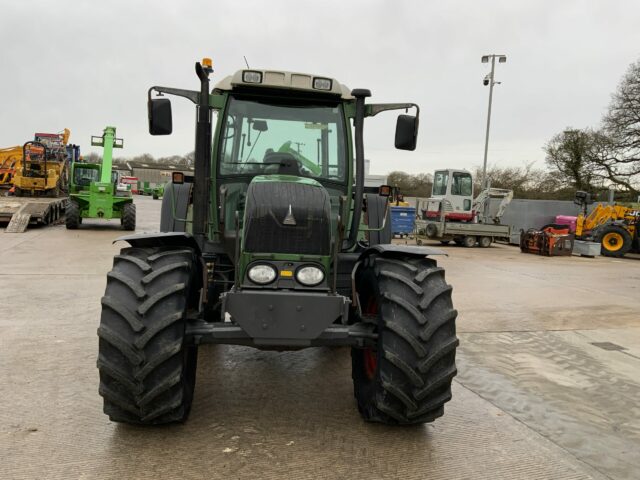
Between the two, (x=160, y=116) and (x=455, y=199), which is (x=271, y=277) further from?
(x=455, y=199)

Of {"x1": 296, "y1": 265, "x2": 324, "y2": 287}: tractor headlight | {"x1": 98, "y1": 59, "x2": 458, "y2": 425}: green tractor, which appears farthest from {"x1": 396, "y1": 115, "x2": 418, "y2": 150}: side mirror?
{"x1": 296, "y1": 265, "x2": 324, "y2": 287}: tractor headlight

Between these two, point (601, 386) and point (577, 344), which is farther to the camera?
point (577, 344)

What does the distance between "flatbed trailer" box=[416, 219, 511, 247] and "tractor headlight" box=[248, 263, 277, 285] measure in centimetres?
1749

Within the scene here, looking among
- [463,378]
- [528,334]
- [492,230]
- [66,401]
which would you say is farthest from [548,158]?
[66,401]

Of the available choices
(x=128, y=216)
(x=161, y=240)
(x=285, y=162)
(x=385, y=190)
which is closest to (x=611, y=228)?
(x=128, y=216)

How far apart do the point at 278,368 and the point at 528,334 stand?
3628 mm

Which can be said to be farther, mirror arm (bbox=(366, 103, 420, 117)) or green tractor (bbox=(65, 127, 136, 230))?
green tractor (bbox=(65, 127, 136, 230))

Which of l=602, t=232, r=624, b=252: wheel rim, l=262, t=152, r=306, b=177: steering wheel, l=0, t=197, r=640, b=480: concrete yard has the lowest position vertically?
l=0, t=197, r=640, b=480: concrete yard

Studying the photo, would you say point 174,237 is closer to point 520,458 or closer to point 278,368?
point 278,368

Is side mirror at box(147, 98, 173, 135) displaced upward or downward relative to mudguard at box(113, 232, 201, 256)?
upward

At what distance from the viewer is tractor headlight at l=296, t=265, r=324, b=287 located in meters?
3.36

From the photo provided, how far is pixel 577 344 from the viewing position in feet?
20.6

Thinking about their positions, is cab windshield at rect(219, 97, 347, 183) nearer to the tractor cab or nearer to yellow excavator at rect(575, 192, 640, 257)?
the tractor cab

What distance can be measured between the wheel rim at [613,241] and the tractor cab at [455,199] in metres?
5.27
